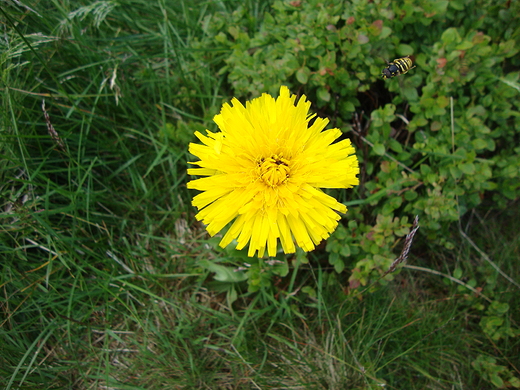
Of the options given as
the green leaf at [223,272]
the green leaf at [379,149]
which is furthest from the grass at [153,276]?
the green leaf at [379,149]

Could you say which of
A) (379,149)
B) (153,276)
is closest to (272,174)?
(379,149)

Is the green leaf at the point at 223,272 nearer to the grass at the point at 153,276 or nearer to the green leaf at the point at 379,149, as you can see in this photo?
the grass at the point at 153,276

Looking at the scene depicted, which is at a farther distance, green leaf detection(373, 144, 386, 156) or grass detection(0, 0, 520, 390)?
grass detection(0, 0, 520, 390)

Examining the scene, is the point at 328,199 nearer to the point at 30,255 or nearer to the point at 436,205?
the point at 436,205

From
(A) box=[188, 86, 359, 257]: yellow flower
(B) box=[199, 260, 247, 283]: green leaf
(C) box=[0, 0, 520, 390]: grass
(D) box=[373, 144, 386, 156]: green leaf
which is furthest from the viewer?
(B) box=[199, 260, 247, 283]: green leaf

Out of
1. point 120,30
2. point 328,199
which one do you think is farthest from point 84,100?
point 328,199

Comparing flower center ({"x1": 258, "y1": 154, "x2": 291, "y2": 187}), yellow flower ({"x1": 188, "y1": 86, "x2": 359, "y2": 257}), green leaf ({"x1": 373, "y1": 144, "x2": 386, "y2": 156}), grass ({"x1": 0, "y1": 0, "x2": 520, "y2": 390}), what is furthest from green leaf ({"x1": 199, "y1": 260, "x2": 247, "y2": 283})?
green leaf ({"x1": 373, "y1": 144, "x2": 386, "y2": 156})

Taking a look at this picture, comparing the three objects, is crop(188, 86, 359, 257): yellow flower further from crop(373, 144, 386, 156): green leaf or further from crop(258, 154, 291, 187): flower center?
crop(373, 144, 386, 156): green leaf
